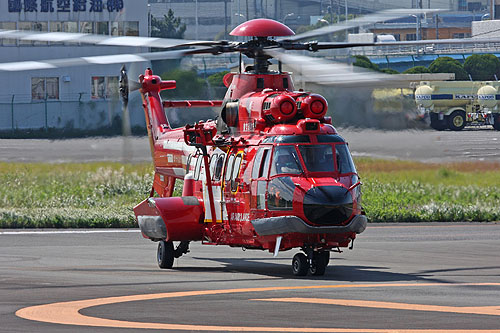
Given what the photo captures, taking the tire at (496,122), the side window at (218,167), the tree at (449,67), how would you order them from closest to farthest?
1. the side window at (218,167)
2. the tree at (449,67)
3. the tire at (496,122)

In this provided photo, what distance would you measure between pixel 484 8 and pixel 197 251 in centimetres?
11511

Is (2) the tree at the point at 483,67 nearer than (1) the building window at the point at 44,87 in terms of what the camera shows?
No

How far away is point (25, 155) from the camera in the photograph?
3234cm

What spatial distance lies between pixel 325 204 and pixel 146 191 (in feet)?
58.8

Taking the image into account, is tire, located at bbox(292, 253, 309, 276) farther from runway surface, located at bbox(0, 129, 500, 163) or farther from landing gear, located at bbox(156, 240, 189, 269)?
runway surface, located at bbox(0, 129, 500, 163)

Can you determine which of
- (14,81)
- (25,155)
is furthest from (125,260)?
(14,81)

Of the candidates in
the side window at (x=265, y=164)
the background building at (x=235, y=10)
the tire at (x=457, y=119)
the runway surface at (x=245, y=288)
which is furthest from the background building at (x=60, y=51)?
the side window at (x=265, y=164)

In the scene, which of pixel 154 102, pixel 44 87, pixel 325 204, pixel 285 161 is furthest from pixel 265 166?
pixel 44 87

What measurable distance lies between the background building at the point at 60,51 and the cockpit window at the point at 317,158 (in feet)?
108

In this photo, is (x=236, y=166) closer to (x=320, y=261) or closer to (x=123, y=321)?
(x=320, y=261)

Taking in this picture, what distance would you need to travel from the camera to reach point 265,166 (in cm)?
1684

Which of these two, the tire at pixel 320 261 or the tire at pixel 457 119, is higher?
the tire at pixel 457 119

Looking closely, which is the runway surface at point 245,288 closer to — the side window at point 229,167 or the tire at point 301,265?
the tire at point 301,265

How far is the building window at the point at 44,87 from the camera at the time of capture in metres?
56.7
